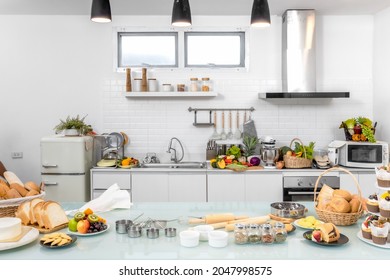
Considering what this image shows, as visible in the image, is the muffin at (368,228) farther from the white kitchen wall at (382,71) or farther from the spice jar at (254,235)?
the white kitchen wall at (382,71)

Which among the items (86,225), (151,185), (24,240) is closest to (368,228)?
(86,225)

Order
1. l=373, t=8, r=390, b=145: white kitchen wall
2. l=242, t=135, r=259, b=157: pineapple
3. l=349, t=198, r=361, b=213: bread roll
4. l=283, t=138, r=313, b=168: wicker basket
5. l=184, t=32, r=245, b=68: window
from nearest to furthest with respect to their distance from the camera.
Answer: l=349, t=198, r=361, b=213: bread roll
l=283, t=138, r=313, b=168: wicker basket
l=373, t=8, r=390, b=145: white kitchen wall
l=242, t=135, r=259, b=157: pineapple
l=184, t=32, r=245, b=68: window

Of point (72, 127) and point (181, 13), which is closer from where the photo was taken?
point (181, 13)

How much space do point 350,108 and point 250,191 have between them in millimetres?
1948

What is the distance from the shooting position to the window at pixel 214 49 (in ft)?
19.3

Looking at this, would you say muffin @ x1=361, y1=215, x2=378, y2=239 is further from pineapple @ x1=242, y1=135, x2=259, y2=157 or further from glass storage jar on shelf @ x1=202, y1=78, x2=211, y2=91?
glass storage jar on shelf @ x1=202, y1=78, x2=211, y2=91

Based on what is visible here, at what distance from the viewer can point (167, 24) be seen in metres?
5.78

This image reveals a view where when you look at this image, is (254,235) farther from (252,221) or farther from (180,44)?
(180,44)

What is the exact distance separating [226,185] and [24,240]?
127 inches

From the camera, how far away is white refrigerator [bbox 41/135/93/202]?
200 inches

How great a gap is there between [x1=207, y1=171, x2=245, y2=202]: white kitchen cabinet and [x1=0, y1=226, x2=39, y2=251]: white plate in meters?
2.99

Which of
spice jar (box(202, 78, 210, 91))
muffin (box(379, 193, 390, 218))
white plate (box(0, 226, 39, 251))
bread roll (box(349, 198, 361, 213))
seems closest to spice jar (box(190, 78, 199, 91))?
spice jar (box(202, 78, 210, 91))

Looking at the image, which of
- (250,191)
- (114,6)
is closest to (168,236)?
(250,191)

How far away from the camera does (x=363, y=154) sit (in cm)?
511
